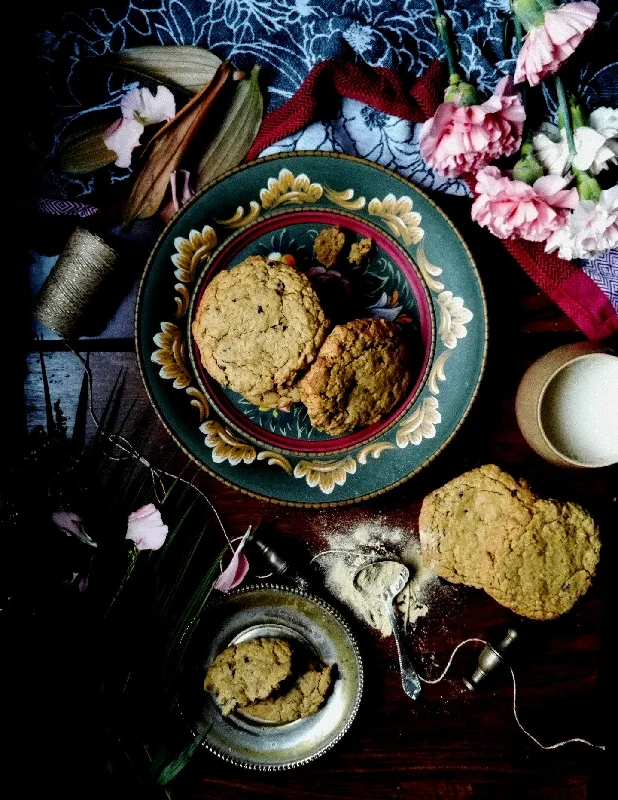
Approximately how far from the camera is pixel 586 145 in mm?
1106

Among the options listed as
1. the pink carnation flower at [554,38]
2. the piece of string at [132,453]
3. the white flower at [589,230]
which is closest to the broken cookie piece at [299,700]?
the piece of string at [132,453]

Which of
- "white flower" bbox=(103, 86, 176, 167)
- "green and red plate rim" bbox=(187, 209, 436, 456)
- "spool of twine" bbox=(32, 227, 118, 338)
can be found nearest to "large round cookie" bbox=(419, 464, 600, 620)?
"green and red plate rim" bbox=(187, 209, 436, 456)

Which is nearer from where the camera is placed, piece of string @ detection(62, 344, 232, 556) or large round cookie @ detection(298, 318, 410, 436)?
large round cookie @ detection(298, 318, 410, 436)

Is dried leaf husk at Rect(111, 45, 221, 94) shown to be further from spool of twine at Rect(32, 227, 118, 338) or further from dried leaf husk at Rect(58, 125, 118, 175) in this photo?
spool of twine at Rect(32, 227, 118, 338)

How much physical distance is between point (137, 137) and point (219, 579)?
870 mm

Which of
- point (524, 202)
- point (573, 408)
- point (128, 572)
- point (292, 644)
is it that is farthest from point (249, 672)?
point (524, 202)

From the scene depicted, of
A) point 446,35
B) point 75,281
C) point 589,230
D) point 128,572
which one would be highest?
point 446,35

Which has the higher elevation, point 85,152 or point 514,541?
point 85,152

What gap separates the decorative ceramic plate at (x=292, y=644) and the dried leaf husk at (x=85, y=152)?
880 mm

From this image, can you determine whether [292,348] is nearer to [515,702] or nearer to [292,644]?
[292,644]

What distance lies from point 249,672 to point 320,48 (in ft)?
3.90

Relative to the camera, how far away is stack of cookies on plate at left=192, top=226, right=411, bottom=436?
115 centimetres

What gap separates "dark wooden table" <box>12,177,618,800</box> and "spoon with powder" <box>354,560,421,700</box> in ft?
0.08

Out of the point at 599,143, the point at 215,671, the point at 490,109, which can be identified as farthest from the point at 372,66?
the point at 215,671
